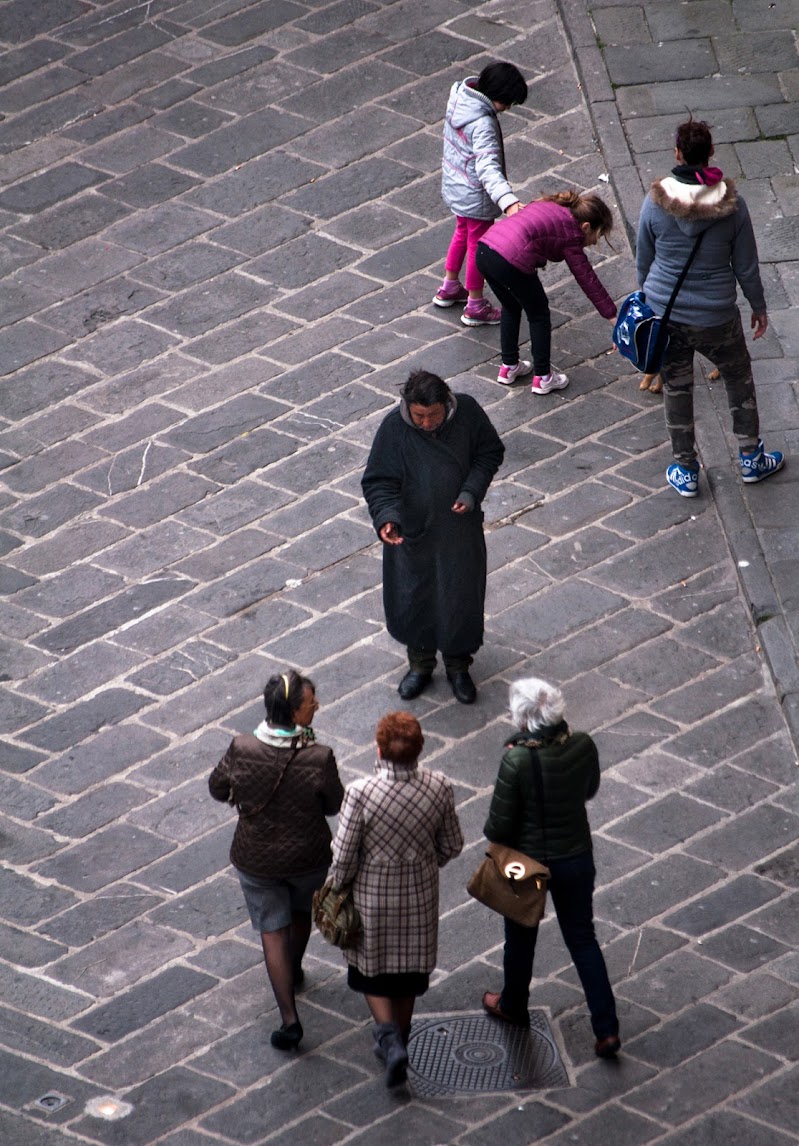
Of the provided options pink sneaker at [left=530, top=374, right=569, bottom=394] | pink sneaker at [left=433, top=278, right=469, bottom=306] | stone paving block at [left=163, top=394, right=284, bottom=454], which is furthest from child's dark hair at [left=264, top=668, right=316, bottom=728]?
pink sneaker at [left=433, top=278, right=469, bottom=306]

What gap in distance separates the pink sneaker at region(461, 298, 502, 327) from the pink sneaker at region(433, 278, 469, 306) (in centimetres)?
9

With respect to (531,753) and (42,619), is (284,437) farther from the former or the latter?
(531,753)

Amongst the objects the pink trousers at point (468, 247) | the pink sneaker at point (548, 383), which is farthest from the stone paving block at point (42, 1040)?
the pink trousers at point (468, 247)

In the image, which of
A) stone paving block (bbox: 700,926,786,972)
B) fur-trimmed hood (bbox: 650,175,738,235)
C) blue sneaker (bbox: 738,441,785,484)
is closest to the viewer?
stone paving block (bbox: 700,926,786,972)

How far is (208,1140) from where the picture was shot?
220 inches

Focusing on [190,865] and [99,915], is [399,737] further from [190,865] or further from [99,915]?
[99,915]

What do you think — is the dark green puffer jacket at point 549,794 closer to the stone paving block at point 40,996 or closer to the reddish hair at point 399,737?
the reddish hair at point 399,737

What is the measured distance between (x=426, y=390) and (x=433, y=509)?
0.51 m

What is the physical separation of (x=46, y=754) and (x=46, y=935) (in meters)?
0.95

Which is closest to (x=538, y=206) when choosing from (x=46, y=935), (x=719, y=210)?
(x=719, y=210)

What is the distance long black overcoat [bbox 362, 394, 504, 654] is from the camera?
6.73 meters

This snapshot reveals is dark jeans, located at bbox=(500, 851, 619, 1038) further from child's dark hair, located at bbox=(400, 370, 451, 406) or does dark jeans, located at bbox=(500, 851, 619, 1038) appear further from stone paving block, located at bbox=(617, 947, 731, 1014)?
child's dark hair, located at bbox=(400, 370, 451, 406)

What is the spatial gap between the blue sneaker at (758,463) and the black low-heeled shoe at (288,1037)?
355cm

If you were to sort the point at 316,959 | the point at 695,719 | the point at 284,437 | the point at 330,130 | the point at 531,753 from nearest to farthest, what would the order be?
1. the point at 531,753
2. the point at 316,959
3. the point at 695,719
4. the point at 284,437
5. the point at 330,130
